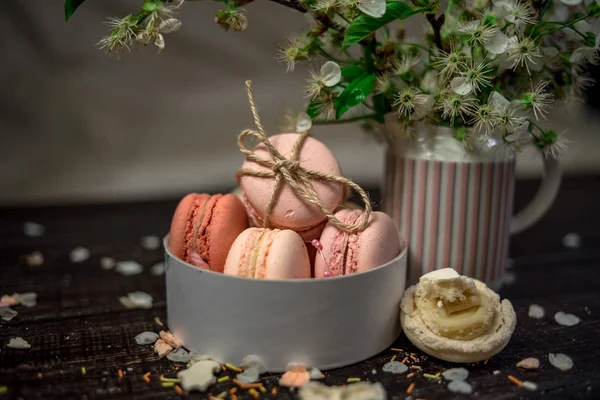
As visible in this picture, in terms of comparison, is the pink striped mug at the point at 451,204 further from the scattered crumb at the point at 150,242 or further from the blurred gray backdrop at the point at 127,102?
the blurred gray backdrop at the point at 127,102

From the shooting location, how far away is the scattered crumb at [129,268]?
1.23 meters

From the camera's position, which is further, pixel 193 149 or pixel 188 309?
pixel 193 149

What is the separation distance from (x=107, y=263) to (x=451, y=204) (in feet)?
2.23

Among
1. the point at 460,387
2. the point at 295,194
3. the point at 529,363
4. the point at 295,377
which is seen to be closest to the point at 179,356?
the point at 295,377

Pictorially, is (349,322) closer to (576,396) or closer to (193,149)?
(576,396)

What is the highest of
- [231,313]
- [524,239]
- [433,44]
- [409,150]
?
[433,44]

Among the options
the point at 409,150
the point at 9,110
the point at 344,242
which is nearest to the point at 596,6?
the point at 409,150

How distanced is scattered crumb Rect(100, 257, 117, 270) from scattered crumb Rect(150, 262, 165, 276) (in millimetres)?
79

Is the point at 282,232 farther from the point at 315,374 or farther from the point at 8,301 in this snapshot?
the point at 8,301

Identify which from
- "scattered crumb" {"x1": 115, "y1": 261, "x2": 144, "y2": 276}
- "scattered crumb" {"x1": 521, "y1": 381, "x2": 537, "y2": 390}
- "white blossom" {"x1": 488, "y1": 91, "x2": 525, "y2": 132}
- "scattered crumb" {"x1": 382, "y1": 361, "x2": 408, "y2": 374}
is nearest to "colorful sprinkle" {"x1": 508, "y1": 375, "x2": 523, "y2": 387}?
"scattered crumb" {"x1": 521, "y1": 381, "x2": 537, "y2": 390}

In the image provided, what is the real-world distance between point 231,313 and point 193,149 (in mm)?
1238

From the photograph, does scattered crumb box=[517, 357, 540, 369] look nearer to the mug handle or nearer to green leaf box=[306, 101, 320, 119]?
the mug handle

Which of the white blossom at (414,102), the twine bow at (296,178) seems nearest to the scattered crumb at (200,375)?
the twine bow at (296,178)

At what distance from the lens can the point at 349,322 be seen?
854 millimetres
